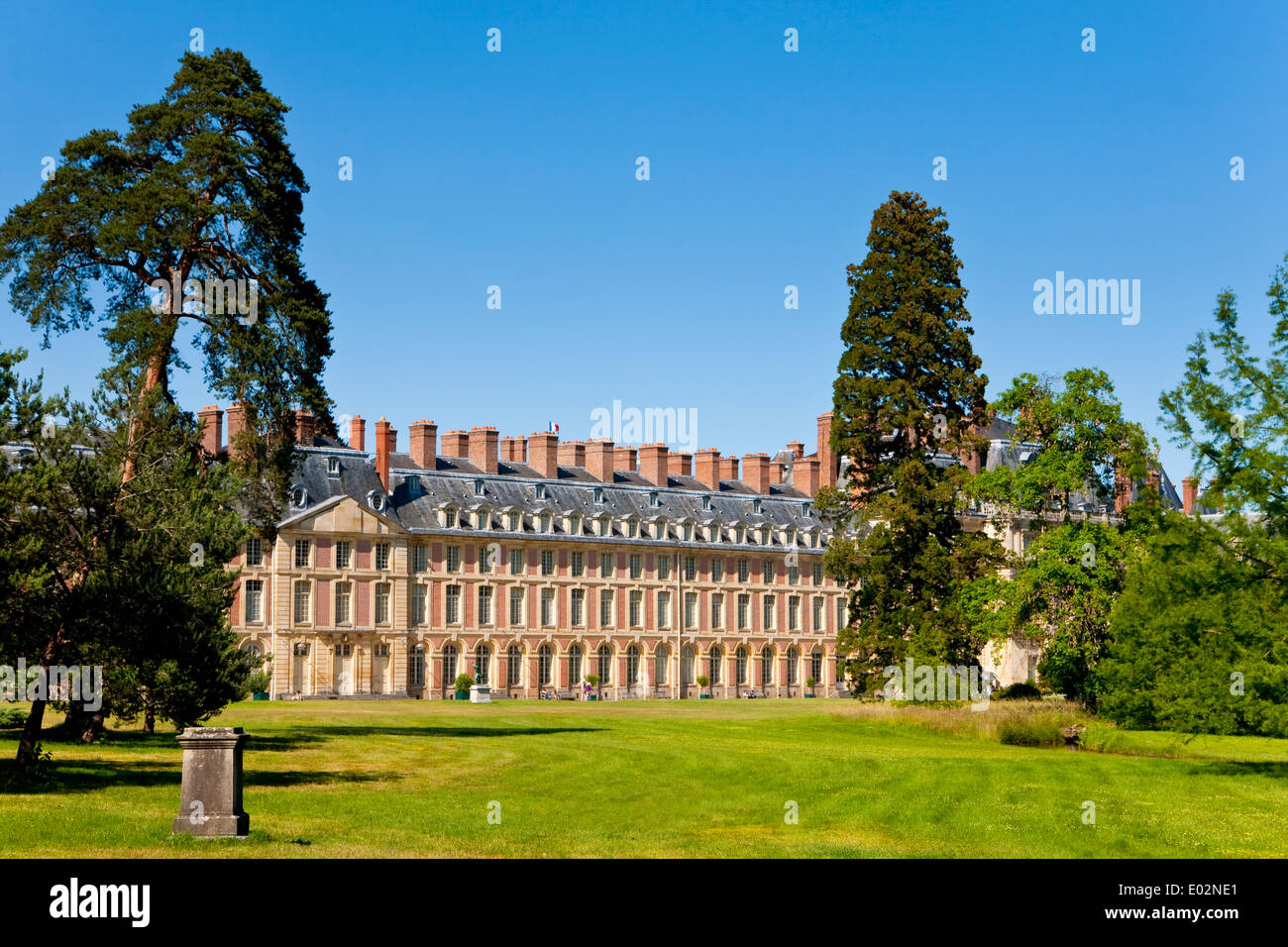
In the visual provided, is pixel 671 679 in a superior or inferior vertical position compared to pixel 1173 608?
inferior

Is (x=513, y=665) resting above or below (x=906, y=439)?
below

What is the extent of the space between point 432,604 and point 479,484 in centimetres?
773

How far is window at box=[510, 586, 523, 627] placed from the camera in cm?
8681

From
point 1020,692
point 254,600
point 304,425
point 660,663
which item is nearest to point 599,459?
point 660,663

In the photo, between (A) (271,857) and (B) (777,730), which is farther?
(B) (777,730)

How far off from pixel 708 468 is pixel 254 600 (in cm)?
3301

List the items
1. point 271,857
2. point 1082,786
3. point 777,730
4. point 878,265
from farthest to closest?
point 878,265 < point 777,730 < point 1082,786 < point 271,857

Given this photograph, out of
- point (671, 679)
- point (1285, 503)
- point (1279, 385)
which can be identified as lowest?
point (671, 679)

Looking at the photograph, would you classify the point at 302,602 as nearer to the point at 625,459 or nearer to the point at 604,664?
the point at 604,664

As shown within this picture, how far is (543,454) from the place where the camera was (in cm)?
9094

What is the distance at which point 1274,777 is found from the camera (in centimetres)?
3125

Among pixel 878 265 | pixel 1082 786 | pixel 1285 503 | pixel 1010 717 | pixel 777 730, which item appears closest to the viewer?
pixel 1082 786

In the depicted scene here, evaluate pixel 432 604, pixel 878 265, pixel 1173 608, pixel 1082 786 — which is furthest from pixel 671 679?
pixel 1082 786

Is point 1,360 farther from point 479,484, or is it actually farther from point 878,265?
point 479,484
